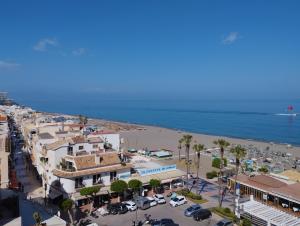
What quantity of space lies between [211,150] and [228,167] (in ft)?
61.2

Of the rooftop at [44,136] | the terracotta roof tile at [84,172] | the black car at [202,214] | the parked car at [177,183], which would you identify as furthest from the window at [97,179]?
the rooftop at [44,136]

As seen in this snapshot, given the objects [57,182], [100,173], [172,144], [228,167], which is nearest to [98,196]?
[100,173]

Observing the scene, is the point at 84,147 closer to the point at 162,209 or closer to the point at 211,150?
the point at 162,209

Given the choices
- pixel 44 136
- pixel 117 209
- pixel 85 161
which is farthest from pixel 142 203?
pixel 44 136

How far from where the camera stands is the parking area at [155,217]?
31.1 m

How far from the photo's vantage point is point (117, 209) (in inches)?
1320

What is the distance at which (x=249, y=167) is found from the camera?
58.0 m

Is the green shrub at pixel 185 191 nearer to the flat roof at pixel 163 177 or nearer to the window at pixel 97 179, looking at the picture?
the flat roof at pixel 163 177

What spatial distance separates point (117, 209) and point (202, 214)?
9106 millimetres

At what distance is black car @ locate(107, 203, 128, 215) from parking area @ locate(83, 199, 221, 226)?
47 centimetres

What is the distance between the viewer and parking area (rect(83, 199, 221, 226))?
31141 mm

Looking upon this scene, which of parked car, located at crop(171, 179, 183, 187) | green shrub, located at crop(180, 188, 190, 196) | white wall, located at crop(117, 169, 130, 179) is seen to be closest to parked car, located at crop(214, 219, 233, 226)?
green shrub, located at crop(180, 188, 190, 196)

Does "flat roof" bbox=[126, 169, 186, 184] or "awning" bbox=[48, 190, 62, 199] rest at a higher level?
"flat roof" bbox=[126, 169, 186, 184]

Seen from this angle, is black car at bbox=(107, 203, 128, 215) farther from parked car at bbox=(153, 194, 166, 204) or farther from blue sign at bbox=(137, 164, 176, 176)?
blue sign at bbox=(137, 164, 176, 176)
